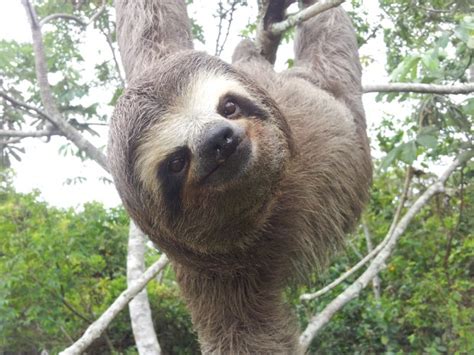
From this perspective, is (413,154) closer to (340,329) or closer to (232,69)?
(232,69)

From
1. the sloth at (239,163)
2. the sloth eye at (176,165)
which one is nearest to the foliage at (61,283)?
the sloth at (239,163)

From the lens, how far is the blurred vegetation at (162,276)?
28.0 ft

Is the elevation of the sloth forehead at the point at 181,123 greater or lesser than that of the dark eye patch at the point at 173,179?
greater

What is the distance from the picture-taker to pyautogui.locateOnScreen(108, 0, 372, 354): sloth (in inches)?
139

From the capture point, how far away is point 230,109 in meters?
3.70

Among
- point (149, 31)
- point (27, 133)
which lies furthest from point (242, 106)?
point (27, 133)

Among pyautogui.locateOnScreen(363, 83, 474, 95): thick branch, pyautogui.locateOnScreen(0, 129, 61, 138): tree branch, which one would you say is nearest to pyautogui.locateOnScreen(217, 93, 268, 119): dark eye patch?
pyautogui.locateOnScreen(363, 83, 474, 95): thick branch

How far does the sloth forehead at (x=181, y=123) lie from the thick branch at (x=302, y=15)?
1506mm

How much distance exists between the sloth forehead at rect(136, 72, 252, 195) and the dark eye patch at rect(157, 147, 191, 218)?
0.12ft

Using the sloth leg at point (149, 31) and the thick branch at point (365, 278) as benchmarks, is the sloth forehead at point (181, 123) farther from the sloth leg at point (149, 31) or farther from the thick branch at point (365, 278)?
the thick branch at point (365, 278)

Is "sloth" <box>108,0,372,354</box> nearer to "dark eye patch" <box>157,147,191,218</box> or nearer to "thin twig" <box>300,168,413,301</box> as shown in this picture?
"dark eye patch" <box>157,147,191,218</box>

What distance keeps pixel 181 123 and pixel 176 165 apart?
27 centimetres

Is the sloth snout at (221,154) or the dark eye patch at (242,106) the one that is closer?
the sloth snout at (221,154)

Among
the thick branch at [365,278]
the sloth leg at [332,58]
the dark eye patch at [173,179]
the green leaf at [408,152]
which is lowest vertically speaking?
the thick branch at [365,278]
